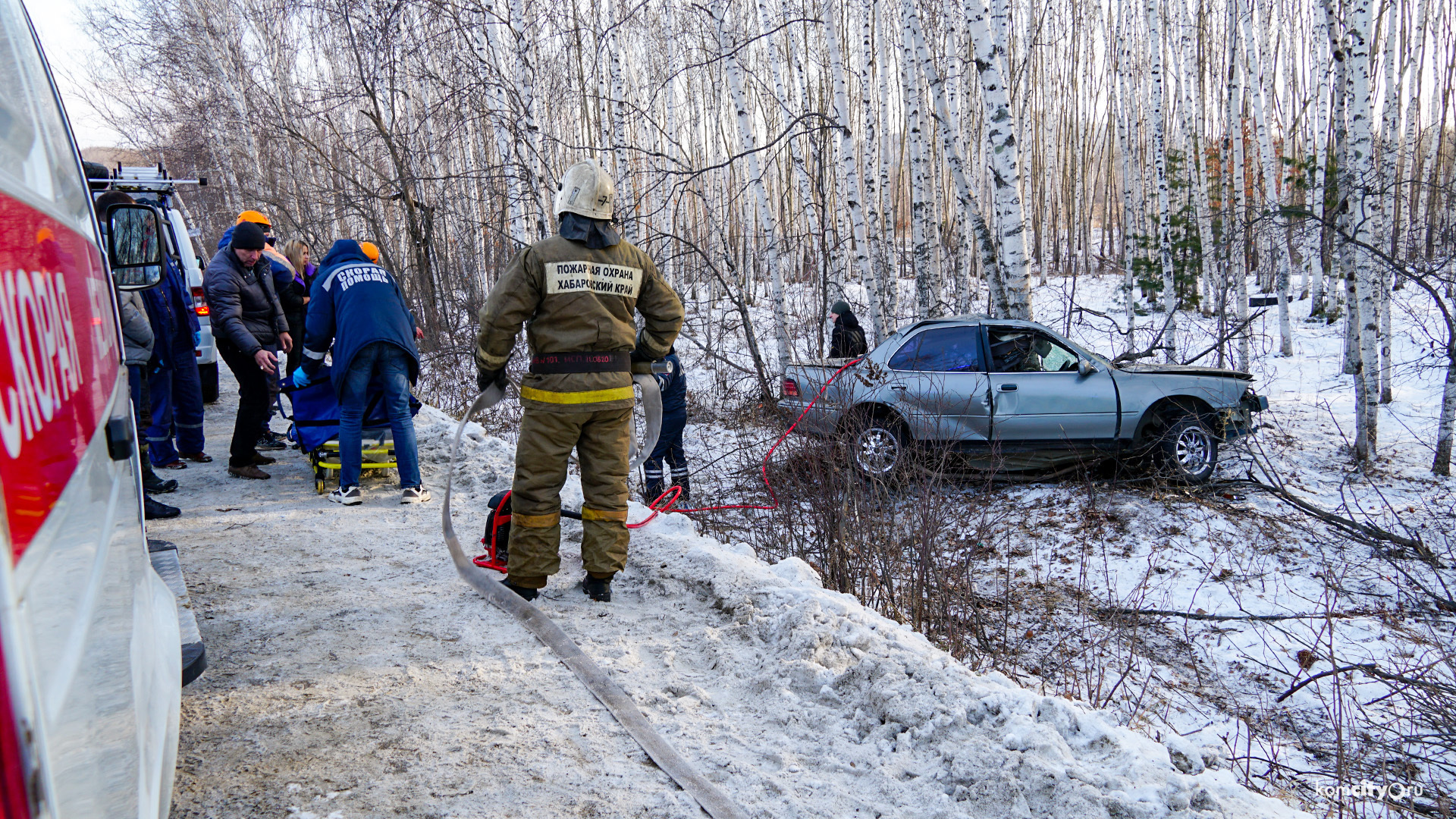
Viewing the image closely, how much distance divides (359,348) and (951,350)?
532cm

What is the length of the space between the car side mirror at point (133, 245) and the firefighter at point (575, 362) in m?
1.27

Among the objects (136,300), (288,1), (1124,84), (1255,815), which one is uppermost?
(288,1)

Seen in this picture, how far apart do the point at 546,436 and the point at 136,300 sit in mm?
3580

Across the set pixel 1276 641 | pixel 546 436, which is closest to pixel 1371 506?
pixel 1276 641

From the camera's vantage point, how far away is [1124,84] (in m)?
17.7

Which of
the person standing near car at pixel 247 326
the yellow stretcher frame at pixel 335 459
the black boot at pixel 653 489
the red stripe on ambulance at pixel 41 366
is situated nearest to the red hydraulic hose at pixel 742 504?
the black boot at pixel 653 489

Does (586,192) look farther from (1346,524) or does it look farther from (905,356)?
(1346,524)

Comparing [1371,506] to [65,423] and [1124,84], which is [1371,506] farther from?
[1124,84]

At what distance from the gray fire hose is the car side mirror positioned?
1453mm

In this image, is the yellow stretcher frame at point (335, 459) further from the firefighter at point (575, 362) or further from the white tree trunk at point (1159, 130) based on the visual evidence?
the white tree trunk at point (1159, 130)

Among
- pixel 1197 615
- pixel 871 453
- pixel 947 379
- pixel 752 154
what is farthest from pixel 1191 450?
pixel 752 154

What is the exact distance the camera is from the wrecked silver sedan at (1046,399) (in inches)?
318

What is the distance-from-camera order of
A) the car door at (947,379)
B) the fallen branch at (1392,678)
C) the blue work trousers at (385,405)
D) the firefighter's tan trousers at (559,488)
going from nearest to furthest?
1. the fallen branch at (1392,678)
2. the firefighter's tan trousers at (559,488)
3. the blue work trousers at (385,405)
4. the car door at (947,379)

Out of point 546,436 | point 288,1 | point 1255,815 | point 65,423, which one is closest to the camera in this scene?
point 65,423
